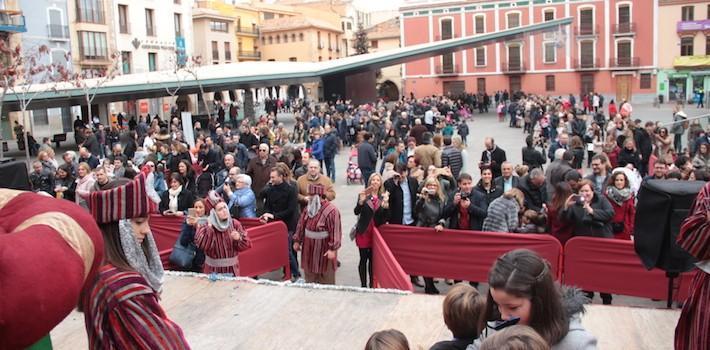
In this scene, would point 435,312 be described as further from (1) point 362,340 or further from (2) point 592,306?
(2) point 592,306

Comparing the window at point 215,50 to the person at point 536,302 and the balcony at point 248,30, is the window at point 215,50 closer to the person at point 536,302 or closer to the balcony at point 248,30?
the balcony at point 248,30

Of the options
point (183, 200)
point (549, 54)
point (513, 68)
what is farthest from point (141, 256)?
point (549, 54)

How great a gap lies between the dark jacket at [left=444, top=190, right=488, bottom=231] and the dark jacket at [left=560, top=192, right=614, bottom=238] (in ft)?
3.47

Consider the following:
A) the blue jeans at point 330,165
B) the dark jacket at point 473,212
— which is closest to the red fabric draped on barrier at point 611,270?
the dark jacket at point 473,212

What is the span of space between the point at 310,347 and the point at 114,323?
2776mm

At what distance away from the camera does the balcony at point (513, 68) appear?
55.7m

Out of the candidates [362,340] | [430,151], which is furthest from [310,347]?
[430,151]

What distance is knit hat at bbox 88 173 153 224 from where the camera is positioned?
2.69 m

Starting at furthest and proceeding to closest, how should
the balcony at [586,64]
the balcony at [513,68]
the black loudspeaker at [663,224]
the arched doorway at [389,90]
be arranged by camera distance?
the arched doorway at [389,90]
the balcony at [513,68]
the balcony at [586,64]
the black loudspeaker at [663,224]

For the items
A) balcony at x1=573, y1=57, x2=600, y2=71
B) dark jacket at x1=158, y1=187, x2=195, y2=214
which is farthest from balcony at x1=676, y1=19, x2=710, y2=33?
dark jacket at x1=158, y1=187, x2=195, y2=214

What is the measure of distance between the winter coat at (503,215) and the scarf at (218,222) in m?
3.13

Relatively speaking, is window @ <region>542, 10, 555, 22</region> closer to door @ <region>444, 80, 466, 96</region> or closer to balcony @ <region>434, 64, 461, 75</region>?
balcony @ <region>434, 64, 461, 75</region>

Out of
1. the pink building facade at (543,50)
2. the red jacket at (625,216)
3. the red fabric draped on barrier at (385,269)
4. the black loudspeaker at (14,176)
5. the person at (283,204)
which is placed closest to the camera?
the black loudspeaker at (14,176)

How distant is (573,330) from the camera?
2740 mm
